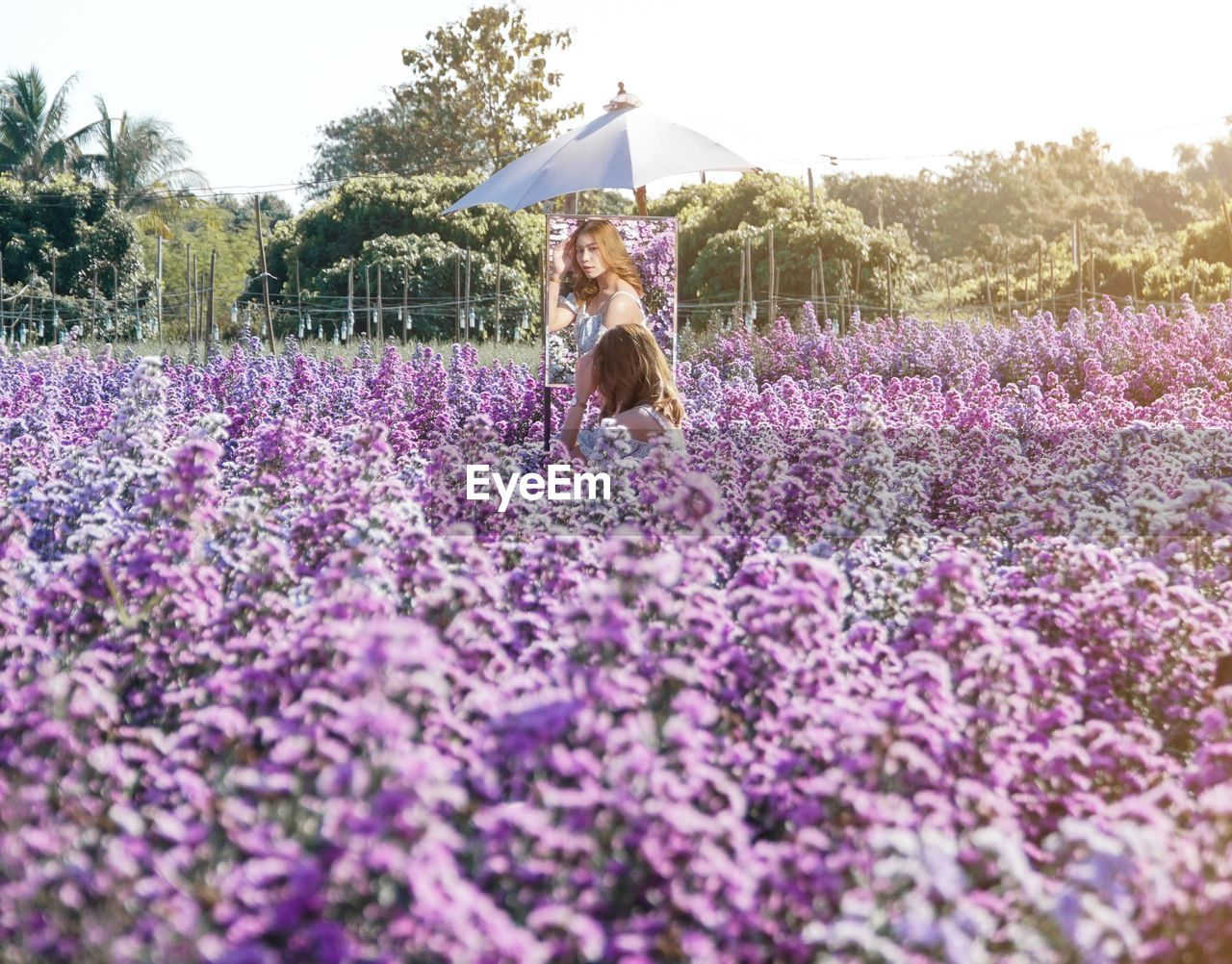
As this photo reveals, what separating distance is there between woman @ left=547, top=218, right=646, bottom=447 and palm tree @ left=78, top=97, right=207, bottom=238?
34.8 metres

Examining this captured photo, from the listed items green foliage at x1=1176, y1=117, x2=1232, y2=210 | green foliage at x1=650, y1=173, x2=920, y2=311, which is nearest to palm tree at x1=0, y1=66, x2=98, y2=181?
green foliage at x1=650, y1=173, x2=920, y2=311

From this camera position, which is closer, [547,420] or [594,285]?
[594,285]

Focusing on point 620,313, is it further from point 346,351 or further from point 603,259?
point 346,351

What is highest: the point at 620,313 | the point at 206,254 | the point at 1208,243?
the point at 206,254

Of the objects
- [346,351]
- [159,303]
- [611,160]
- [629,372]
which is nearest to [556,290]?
[611,160]

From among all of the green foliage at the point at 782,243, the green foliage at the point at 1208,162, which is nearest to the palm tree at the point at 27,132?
the green foliage at the point at 782,243

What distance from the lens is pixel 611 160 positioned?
8727 mm

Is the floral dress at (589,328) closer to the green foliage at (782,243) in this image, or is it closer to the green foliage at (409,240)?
the green foliage at (782,243)

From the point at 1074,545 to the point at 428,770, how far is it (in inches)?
108

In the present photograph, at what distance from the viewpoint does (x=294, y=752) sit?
234 centimetres

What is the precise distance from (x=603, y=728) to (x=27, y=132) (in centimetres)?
4363

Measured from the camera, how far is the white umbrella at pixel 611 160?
862cm

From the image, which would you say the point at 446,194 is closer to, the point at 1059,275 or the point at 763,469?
the point at 1059,275

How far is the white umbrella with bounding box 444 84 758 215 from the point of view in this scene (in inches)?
339
